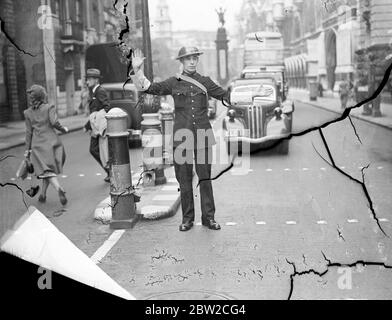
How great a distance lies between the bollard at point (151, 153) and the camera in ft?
9.63

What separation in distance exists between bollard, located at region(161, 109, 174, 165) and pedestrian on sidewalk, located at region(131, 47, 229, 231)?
101mm

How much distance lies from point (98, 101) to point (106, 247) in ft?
2.45

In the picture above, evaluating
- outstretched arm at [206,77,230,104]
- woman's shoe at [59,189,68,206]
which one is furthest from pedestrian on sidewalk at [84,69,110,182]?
outstretched arm at [206,77,230,104]

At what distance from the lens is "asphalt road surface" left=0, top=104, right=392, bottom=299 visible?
2543mm

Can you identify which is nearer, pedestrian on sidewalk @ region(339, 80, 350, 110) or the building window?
pedestrian on sidewalk @ region(339, 80, 350, 110)

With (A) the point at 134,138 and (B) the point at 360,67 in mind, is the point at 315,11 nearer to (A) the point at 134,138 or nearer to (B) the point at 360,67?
(B) the point at 360,67

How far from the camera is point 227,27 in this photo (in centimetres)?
258

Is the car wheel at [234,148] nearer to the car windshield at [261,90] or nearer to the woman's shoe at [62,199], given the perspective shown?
the car windshield at [261,90]

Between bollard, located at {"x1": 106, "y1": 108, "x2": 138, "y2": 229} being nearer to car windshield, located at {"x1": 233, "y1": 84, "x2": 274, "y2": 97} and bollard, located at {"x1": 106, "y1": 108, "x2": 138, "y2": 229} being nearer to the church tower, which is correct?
the church tower

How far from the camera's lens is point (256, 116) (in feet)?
8.55

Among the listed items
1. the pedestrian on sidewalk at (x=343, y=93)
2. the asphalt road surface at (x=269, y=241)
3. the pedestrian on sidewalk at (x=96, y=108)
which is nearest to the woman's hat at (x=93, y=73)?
the pedestrian on sidewalk at (x=96, y=108)

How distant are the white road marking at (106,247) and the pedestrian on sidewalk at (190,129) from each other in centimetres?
33

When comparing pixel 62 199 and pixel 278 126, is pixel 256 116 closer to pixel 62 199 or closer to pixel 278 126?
pixel 278 126
